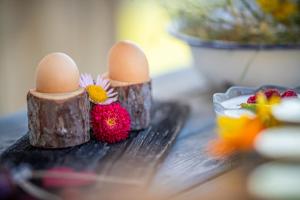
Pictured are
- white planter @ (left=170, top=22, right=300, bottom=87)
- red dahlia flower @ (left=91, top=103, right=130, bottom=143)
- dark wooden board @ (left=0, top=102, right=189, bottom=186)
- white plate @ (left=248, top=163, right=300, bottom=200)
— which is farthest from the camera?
white planter @ (left=170, top=22, right=300, bottom=87)

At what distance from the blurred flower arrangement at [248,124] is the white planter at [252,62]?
24cm

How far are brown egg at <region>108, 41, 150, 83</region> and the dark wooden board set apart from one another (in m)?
0.07

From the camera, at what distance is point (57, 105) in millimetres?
691

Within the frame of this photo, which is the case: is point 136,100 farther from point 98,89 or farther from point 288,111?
point 288,111

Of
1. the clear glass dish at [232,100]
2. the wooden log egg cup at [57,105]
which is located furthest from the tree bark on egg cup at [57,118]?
the clear glass dish at [232,100]

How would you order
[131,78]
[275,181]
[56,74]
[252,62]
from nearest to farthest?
[275,181], [56,74], [131,78], [252,62]

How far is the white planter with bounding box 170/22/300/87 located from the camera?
0.92 m

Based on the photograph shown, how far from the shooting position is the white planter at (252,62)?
3.00 feet

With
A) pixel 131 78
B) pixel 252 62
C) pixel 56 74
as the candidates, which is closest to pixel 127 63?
pixel 131 78

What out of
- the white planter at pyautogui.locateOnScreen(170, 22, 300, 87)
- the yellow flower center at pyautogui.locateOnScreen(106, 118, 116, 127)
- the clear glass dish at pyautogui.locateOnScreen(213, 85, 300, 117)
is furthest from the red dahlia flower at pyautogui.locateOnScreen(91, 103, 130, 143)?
the white planter at pyautogui.locateOnScreen(170, 22, 300, 87)

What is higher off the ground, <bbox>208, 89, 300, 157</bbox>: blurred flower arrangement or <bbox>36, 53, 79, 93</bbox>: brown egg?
<bbox>36, 53, 79, 93</bbox>: brown egg

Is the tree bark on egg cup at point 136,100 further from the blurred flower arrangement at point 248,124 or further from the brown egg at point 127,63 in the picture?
the blurred flower arrangement at point 248,124

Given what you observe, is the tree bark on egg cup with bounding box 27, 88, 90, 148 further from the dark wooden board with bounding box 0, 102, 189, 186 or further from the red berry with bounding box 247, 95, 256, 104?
the red berry with bounding box 247, 95, 256, 104

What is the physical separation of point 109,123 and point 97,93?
1.6 inches
